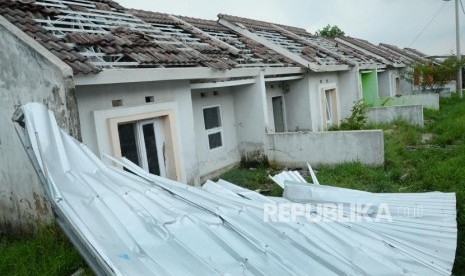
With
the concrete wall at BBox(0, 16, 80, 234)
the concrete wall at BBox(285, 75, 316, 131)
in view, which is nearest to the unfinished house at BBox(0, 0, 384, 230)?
the concrete wall at BBox(0, 16, 80, 234)

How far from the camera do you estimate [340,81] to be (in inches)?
632

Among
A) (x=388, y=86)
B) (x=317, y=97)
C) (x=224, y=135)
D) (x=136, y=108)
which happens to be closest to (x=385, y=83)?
(x=388, y=86)

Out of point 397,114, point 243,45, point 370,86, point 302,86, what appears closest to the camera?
point 243,45

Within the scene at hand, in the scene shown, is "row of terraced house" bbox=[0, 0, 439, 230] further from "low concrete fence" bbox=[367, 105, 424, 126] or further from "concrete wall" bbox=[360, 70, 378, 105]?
"concrete wall" bbox=[360, 70, 378, 105]

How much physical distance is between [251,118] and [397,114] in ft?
22.4

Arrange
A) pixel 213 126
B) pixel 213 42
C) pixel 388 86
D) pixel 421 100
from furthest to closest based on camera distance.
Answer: pixel 388 86 < pixel 421 100 < pixel 213 42 < pixel 213 126

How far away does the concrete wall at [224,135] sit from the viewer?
952 centimetres

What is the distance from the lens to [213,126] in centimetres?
1015

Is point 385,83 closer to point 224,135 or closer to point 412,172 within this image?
point 224,135

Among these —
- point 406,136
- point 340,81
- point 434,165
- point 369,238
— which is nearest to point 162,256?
point 369,238

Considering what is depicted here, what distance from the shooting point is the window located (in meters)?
9.92

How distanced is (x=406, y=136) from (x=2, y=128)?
10439mm

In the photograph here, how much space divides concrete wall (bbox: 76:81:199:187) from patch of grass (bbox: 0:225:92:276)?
144 centimetres

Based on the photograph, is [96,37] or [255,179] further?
[255,179]
